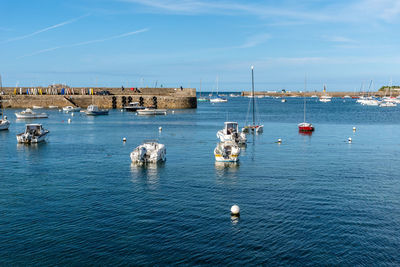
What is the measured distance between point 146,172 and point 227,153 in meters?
9.08


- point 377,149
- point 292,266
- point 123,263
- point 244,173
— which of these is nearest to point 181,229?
point 123,263

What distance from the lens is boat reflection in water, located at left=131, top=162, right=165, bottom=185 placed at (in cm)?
3184

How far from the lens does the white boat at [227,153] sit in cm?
3875

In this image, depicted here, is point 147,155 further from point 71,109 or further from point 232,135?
point 71,109

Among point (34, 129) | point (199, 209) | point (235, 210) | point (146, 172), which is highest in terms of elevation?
point (34, 129)

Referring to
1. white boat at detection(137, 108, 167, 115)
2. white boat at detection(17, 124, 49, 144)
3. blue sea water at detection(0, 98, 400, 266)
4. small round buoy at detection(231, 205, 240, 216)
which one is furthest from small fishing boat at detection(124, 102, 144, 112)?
small round buoy at detection(231, 205, 240, 216)

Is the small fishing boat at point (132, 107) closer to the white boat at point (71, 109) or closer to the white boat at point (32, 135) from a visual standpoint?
the white boat at point (71, 109)

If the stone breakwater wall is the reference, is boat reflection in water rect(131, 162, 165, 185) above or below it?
below

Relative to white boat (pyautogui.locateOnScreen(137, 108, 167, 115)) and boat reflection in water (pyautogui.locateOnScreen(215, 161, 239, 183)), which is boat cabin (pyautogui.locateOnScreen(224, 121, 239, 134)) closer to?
boat reflection in water (pyautogui.locateOnScreen(215, 161, 239, 183))

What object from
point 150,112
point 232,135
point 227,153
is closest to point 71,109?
point 150,112

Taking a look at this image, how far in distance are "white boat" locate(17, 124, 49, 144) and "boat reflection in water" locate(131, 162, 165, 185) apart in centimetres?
2218

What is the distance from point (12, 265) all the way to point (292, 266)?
1207 cm

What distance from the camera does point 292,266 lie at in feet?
56.5

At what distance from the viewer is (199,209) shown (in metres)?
24.4
